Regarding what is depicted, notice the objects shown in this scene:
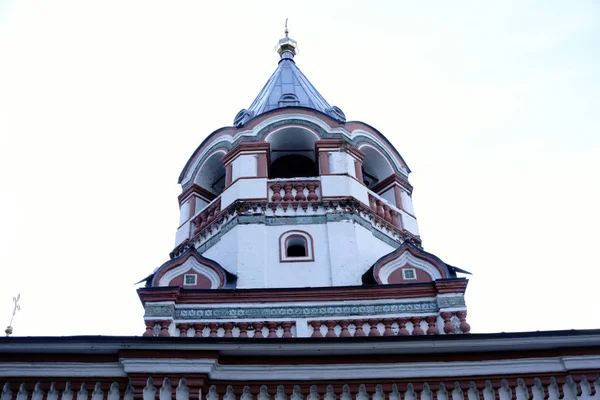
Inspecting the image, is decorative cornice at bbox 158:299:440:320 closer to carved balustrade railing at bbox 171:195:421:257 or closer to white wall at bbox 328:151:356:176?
carved balustrade railing at bbox 171:195:421:257

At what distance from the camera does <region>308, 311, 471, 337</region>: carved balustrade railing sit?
1036cm

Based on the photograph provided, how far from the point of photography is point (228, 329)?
10438mm

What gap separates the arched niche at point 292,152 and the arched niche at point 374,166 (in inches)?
39.4

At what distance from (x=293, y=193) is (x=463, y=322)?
3.86m

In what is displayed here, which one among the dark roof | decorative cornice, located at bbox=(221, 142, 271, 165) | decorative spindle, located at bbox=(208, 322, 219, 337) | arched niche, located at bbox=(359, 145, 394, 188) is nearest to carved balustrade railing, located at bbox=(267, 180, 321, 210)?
decorative cornice, located at bbox=(221, 142, 271, 165)

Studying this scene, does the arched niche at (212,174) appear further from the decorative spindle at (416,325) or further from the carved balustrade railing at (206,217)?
the decorative spindle at (416,325)

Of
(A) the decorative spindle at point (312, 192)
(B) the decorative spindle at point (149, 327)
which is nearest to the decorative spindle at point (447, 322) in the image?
(A) the decorative spindle at point (312, 192)

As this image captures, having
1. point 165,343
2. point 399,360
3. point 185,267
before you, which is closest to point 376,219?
point 185,267

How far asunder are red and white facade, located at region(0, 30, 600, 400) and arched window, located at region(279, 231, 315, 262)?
0.02 metres

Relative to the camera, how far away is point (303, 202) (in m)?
12.7

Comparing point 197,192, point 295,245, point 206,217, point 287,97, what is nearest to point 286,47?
point 287,97

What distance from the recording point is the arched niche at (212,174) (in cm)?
1446

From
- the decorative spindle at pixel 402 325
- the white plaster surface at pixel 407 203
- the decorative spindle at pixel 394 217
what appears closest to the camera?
the decorative spindle at pixel 402 325

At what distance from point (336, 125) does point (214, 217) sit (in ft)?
9.34
